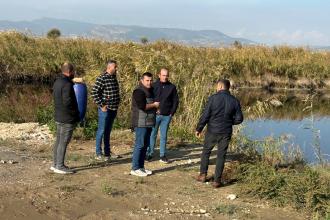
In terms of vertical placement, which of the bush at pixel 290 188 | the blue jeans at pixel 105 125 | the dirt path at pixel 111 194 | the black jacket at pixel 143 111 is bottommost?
the dirt path at pixel 111 194

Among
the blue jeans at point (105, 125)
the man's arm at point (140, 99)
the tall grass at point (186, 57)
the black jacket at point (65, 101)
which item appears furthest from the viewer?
the tall grass at point (186, 57)

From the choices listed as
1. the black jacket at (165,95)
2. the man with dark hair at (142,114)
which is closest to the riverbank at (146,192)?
the man with dark hair at (142,114)

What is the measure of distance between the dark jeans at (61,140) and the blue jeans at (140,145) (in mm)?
1063

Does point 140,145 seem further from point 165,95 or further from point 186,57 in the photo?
point 186,57

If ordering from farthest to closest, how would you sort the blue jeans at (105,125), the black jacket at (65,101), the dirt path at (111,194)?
the blue jeans at (105,125) → the black jacket at (65,101) → the dirt path at (111,194)

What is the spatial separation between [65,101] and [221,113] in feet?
8.03

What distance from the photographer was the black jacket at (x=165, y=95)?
31.9 ft

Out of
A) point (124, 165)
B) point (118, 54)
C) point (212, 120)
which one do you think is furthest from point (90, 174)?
point (118, 54)

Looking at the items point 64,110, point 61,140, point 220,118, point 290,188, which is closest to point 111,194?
point 61,140

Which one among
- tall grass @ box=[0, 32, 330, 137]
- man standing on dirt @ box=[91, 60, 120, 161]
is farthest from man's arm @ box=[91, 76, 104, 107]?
tall grass @ box=[0, 32, 330, 137]

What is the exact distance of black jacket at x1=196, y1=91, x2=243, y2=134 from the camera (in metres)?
8.43

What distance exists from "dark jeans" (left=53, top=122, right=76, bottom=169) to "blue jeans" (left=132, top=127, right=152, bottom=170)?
1.06 meters

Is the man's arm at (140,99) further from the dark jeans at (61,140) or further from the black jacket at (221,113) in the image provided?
the dark jeans at (61,140)

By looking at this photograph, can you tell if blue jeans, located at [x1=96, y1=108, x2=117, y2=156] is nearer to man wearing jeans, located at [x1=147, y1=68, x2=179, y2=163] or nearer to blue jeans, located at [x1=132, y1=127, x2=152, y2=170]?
man wearing jeans, located at [x1=147, y1=68, x2=179, y2=163]
